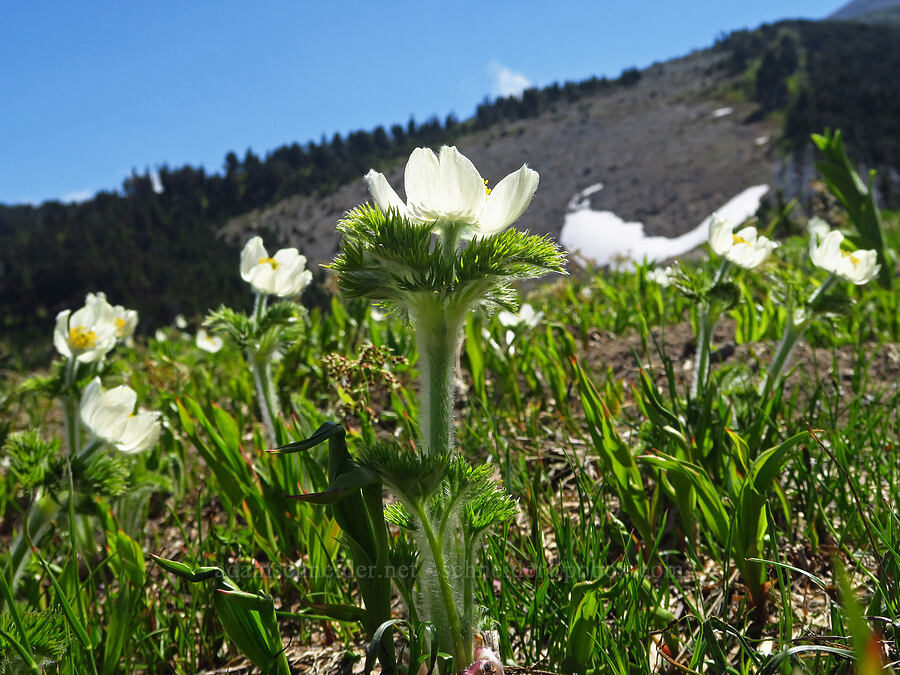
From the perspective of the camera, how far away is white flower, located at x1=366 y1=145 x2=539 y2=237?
3.45 feet

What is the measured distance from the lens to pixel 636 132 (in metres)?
78.4

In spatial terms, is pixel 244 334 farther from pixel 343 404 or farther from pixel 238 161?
pixel 238 161

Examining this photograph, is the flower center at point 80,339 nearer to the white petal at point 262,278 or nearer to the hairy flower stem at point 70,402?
the hairy flower stem at point 70,402

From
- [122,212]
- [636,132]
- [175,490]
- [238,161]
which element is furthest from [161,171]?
[175,490]

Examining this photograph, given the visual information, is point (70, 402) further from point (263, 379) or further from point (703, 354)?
→ point (703, 354)

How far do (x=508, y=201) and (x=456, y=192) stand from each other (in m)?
0.11

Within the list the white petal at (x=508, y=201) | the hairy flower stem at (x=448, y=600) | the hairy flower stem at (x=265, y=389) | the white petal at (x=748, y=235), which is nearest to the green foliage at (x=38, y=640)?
the hairy flower stem at (x=448, y=600)

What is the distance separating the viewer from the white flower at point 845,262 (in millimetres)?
2211

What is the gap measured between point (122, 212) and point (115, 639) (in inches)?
2935

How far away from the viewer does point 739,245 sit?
2.33m

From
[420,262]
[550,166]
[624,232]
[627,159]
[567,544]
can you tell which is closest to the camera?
[420,262]

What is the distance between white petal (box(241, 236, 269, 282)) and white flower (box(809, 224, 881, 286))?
233 cm

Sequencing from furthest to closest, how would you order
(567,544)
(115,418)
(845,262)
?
1. (845,262)
2. (115,418)
3. (567,544)

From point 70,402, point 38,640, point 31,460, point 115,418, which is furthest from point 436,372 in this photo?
point 70,402
